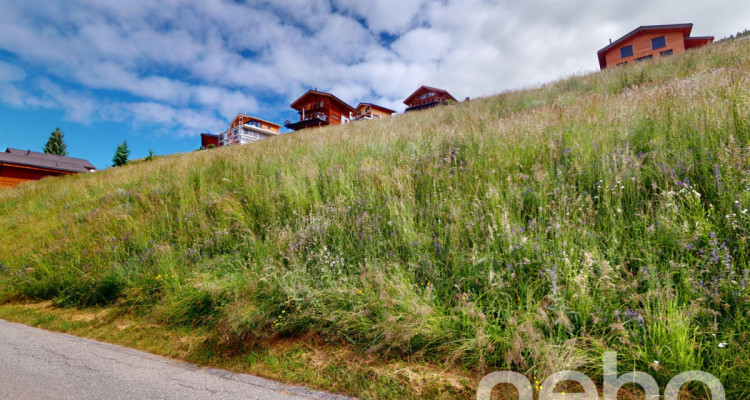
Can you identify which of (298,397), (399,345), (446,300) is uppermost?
(446,300)

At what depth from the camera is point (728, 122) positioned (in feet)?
10.7

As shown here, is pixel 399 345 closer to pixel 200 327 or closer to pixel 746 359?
pixel 746 359

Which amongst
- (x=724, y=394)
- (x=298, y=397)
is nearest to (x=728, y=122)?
(x=724, y=394)

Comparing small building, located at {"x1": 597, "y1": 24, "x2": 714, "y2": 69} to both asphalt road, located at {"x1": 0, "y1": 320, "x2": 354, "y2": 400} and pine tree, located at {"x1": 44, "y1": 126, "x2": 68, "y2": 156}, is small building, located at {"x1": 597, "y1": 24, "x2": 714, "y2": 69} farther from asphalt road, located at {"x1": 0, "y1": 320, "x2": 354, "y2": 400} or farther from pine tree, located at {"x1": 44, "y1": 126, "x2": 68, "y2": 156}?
pine tree, located at {"x1": 44, "y1": 126, "x2": 68, "y2": 156}

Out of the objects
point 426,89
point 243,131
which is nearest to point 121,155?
point 243,131

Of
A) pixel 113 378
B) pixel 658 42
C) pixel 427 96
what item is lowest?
pixel 113 378

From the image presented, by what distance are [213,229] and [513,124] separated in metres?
5.53

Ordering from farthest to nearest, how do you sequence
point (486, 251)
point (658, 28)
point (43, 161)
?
point (43, 161) → point (658, 28) → point (486, 251)

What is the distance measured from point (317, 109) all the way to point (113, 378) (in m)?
48.9

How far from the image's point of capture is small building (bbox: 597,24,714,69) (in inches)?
1318

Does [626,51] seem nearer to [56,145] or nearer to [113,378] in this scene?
[113,378]

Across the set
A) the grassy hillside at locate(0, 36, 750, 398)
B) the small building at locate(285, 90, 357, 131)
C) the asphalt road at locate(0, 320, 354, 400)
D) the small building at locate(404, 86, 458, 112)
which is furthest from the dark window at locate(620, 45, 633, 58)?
the asphalt road at locate(0, 320, 354, 400)

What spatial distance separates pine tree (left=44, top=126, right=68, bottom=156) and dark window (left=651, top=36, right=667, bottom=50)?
10409 centimetres

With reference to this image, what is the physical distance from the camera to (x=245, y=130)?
57.6 m
